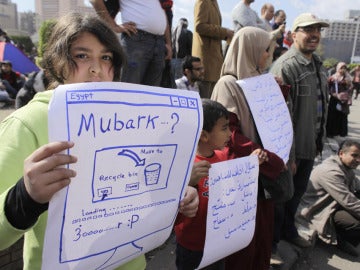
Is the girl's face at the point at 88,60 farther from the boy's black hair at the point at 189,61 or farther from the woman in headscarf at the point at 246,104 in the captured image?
the boy's black hair at the point at 189,61

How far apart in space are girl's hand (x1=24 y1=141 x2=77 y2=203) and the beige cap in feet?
8.39

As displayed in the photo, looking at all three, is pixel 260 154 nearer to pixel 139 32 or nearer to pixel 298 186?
pixel 298 186

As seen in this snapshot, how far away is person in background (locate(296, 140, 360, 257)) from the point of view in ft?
11.6

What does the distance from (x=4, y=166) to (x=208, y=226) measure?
959 millimetres

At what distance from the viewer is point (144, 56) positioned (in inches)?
110

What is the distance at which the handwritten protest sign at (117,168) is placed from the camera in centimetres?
83

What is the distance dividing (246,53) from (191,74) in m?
2.04

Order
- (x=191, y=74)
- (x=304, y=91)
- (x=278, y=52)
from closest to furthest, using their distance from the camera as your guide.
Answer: (x=304, y=91) < (x=191, y=74) < (x=278, y=52)

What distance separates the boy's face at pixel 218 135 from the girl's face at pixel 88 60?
0.75 meters

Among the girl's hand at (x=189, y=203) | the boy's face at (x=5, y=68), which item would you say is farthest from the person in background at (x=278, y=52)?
the boy's face at (x=5, y=68)

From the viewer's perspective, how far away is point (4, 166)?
870 mm

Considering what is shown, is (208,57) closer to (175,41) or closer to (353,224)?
(175,41)

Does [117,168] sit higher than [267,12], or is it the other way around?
[267,12]

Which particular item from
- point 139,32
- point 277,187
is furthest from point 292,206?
point 139,32
